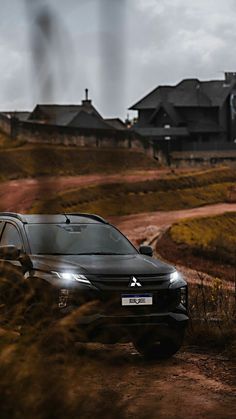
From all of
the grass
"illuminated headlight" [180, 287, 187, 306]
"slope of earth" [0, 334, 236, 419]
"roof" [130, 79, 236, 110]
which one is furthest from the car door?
"roof" [130, 79, 236, 110]

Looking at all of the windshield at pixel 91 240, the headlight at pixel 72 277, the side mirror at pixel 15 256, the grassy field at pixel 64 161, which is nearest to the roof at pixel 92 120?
the grassy field at pixel 64 161

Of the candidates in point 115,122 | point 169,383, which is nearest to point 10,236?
point 169,383

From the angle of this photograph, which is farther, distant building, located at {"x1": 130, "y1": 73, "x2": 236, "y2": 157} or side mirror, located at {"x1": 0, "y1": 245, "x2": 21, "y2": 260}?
distant building, located at {"x1": 130, "y1": 73, "x2": 236, "y2": 157}

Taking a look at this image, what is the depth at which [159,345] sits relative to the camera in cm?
827

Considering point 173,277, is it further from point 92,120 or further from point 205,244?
point 205,244

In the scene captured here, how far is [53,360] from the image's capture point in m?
3.77

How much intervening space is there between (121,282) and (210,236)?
26681 millimetres

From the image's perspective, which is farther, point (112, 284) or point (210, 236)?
point (210, 236)

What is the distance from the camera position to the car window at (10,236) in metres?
8.72

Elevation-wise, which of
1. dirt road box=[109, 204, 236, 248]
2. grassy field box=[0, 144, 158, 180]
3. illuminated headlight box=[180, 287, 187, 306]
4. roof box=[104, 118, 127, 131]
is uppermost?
roof box=[104, 118, 127, 131]

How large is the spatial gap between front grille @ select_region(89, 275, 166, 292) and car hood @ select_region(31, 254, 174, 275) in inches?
2.3

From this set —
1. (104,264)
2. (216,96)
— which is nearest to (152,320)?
(104,264)

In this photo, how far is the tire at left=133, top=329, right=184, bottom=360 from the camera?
8070 millimetres

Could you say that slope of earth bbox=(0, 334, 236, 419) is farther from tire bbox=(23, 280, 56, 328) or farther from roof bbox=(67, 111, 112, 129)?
roof bbox=(67, 111, 112, 129)
